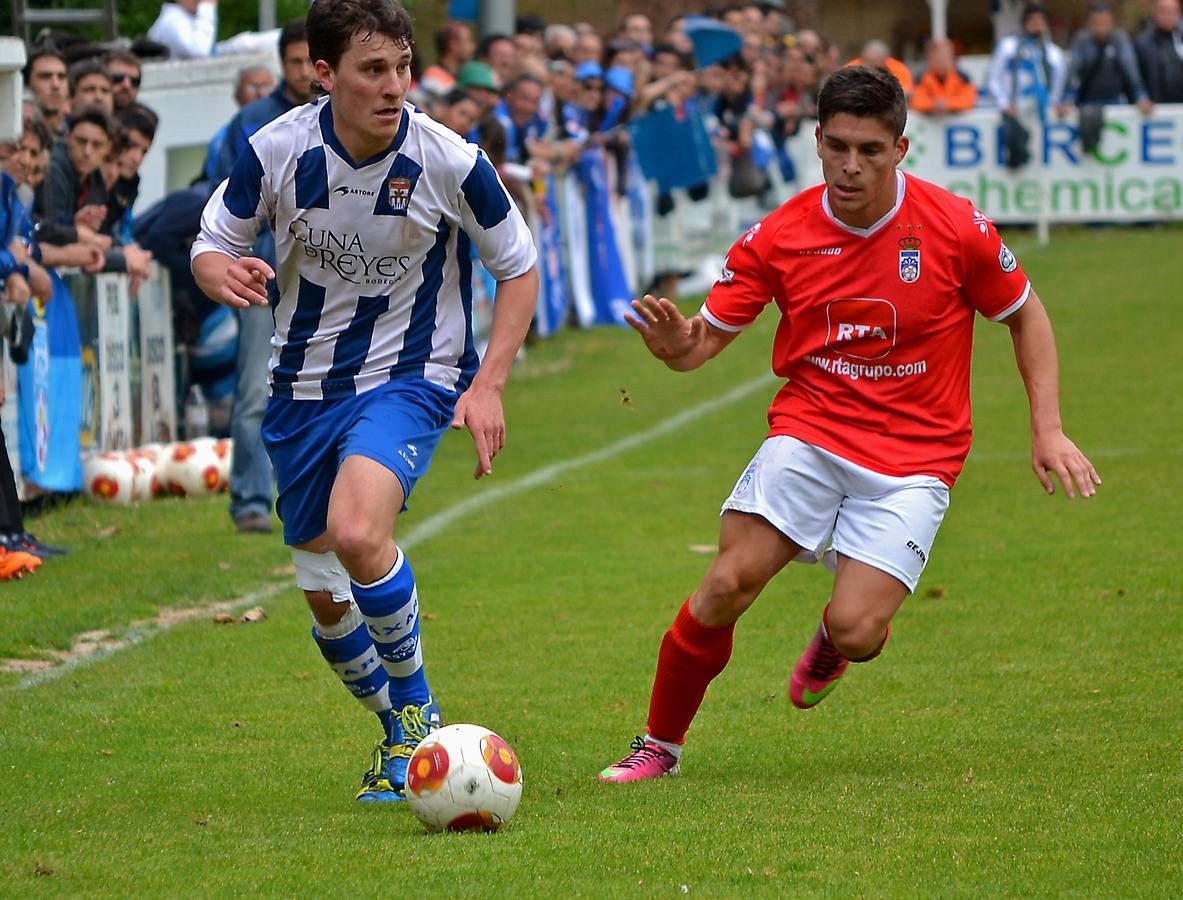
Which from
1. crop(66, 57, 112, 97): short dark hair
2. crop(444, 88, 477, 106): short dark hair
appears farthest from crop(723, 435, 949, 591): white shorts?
crop(444, 88, 477, 106): short dark hair

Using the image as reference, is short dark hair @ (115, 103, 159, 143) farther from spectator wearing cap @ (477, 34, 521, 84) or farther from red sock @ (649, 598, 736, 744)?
red sock @ (649, 598, 736, 744)

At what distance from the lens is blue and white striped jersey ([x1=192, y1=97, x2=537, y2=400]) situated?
17.6ft

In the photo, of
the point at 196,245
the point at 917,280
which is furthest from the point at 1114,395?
the point at 196,245

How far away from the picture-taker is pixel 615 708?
652 cm

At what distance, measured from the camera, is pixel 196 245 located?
547 centimetres

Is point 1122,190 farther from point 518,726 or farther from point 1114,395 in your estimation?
point 518,726

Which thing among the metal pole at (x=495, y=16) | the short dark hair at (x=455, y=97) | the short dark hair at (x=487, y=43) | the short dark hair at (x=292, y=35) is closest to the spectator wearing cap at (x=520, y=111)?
the short dark hair at (x=487, y=43)

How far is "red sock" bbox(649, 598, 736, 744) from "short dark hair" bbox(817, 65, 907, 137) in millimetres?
1438

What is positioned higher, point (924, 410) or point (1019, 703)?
point (924, 410)

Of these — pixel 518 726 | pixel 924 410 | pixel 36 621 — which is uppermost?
pixel 924 410

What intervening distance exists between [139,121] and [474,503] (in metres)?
3.03

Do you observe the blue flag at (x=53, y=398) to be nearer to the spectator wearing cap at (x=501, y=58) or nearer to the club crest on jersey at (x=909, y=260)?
the club crest on jersey at (x=909, y=260)

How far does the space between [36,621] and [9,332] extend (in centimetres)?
233

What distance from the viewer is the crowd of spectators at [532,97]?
1006 cm
